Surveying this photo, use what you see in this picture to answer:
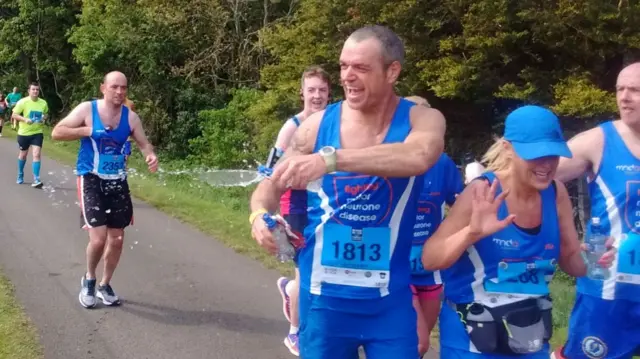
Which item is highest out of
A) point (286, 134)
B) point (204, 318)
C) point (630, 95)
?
point (630, 95)

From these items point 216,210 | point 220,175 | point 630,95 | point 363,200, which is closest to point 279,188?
point 363,200

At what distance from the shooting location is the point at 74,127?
21.1ft

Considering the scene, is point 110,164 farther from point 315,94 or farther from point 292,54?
point 292,54

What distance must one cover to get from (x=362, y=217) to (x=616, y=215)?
1496 mm

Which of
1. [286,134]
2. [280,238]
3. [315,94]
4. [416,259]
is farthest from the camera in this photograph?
[315,94]

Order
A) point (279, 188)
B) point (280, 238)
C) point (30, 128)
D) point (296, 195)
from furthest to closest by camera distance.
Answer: point (30, 128) < point (296, 195) < point (279, 188) < point (280, 238)

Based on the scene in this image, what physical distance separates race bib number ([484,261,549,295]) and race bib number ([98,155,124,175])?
164 inches

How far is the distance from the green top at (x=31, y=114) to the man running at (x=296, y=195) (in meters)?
10.1

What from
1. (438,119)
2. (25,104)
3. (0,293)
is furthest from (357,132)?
(25,104)

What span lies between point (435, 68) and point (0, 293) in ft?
19.0

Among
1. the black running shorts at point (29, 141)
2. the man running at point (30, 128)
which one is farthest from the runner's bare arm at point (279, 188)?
the black running shorts at point (29, 141)

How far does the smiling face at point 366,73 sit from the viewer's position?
3104 millimetres

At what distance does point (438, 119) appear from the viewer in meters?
3.21

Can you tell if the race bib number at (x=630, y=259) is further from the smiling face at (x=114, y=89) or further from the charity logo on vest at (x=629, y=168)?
the smiling face at (x=114, y=89)
